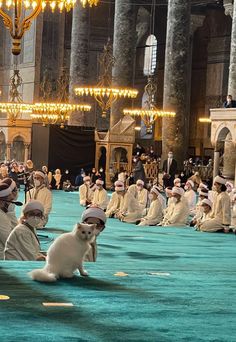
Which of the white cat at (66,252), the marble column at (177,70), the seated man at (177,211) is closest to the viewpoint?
the white cat at (66,252)

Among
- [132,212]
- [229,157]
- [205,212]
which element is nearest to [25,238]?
[205,212]

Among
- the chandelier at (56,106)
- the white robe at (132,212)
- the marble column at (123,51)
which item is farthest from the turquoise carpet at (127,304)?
the chandelier at (56,106)

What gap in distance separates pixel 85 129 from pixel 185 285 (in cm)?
2240

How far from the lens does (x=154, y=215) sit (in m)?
14.8

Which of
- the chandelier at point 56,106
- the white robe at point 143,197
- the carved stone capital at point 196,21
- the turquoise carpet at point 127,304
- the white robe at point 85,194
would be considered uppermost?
the carved stone capital at point 196,21

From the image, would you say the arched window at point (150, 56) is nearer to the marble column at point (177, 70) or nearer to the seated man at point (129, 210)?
the marble column at point (177, 70)

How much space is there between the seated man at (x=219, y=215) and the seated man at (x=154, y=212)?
1.30m

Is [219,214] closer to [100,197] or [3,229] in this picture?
[100,197]

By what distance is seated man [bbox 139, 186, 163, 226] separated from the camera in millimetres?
14773

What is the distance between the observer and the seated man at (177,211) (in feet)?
47.2

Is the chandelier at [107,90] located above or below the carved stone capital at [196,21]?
below

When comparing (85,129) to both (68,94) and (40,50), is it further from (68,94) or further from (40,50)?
(40,50)

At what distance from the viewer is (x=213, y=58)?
33.0 meters

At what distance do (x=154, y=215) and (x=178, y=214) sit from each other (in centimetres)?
58
